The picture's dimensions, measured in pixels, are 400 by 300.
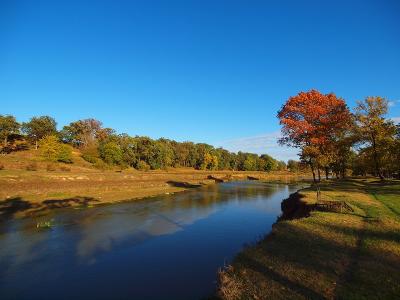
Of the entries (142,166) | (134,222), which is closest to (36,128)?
(142,166)

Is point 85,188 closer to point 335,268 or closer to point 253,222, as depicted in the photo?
point 253,222

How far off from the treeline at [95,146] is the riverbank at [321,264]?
84.6 metres

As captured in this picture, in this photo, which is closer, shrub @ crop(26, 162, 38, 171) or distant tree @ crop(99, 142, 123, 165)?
shrub @ crop(26, 162, 38, 171)

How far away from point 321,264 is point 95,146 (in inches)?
5697

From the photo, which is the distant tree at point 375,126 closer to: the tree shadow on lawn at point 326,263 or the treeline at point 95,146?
the tree shadow on lawn at point 326,263

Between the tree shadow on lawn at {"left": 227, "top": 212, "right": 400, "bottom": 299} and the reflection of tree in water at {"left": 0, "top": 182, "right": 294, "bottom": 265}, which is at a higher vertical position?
the tree shadow on lawn at {"left": 227, "top": 212, "right": 400, "bottom": 299}

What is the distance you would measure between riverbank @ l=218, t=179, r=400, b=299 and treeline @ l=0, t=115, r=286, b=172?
277ft

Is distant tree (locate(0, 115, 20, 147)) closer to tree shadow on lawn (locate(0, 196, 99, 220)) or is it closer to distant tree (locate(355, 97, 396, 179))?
tree shadow on lawn (locate(0, 196, 99, 220))

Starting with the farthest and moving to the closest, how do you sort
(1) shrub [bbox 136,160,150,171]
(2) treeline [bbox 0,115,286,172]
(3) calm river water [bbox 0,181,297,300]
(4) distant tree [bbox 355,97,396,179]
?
1. (1) shrub [bbox 136,160,150,171]
2. (2) treeline [bbox 0,115,286,172]
3. (4) distant tree [bbox 355,97,396,179]
4. (3) calm river water [bbox 0,181,297,300]

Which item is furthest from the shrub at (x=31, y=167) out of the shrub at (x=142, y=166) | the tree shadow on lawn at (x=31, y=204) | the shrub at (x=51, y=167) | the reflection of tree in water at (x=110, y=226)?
the shrub at (x=142, y=166)

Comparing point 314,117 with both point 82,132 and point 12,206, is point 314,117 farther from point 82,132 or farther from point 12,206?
point 82,132

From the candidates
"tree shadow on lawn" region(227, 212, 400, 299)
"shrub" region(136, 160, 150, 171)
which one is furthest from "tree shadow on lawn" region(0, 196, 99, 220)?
"shrub" region(136, 160, 150, 171)

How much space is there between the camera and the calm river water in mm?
15930

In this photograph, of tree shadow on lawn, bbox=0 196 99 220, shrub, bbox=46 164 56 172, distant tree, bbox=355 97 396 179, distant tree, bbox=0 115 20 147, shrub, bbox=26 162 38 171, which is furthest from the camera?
distant tree, bbox=0 115 20 147
